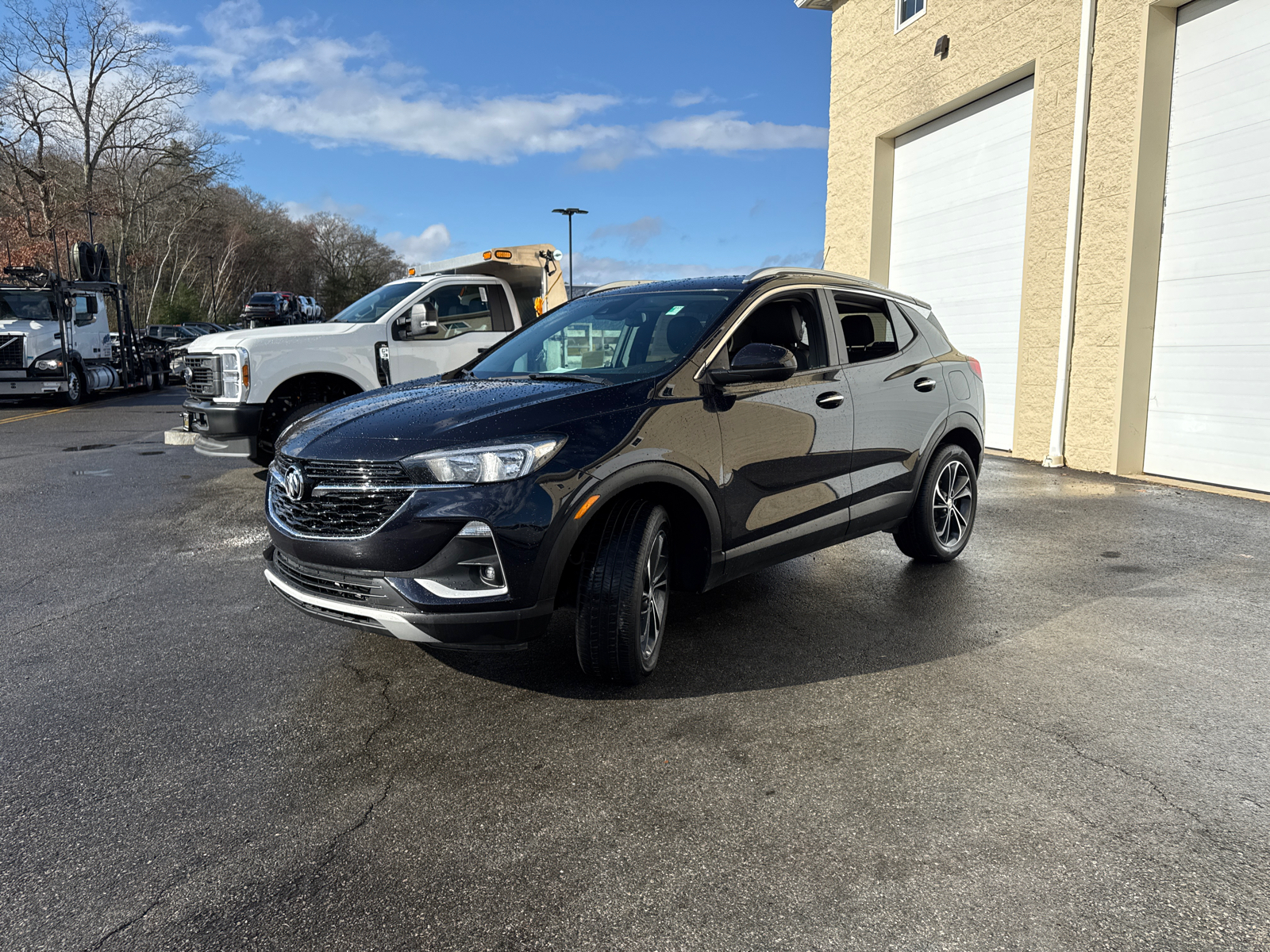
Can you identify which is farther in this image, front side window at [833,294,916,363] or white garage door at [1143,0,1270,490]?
white garage door at [1143,0,1270,490]

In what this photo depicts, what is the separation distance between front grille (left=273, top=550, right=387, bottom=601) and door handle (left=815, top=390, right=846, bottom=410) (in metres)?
2.38

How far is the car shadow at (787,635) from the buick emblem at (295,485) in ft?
3.29

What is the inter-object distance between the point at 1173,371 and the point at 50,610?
10.3 metres

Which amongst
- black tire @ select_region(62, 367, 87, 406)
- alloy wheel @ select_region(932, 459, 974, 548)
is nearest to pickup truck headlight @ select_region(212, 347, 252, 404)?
alloy wheel @ select_region(932, 459, 974, 548)

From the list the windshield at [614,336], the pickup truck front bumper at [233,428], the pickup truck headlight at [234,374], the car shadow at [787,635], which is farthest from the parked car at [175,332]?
the car shadow at [787,635]

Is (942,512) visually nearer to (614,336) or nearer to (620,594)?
(614,336)

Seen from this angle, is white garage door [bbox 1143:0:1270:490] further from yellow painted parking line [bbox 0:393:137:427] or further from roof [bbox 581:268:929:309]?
yellow painted parking line [bbox 0:393:137:427]

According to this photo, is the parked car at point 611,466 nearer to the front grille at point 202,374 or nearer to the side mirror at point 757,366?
the side mirror at point 757,366

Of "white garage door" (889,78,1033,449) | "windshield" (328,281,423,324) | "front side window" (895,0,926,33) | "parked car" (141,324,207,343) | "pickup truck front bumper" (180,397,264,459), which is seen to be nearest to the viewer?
"pickup truck front bumper" (180,397,264,459)

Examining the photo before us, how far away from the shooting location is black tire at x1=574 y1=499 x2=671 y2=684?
3572 millimetres

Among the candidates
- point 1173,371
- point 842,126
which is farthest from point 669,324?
point 842,126

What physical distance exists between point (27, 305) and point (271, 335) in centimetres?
1355

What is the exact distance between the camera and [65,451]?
11.8 metres

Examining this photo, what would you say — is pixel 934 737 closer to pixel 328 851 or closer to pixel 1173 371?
pixel 328 851
